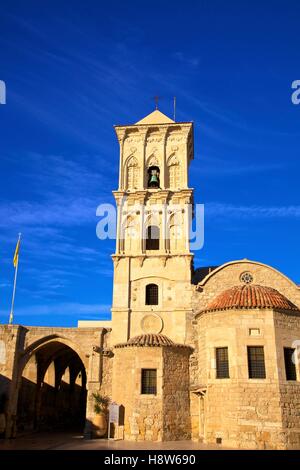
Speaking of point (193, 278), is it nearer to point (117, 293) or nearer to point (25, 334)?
point (117, 293)

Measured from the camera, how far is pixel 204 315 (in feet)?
71.1

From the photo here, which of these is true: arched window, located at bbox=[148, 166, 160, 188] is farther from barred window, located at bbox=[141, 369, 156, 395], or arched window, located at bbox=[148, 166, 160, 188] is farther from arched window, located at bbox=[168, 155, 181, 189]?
barred window, located at bbox=[141, 369, 156, 395]

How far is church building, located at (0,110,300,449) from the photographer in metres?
18.8

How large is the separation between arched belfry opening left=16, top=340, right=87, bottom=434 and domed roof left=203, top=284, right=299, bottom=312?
36.8ft

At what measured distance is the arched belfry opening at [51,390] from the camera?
28891 millimetres

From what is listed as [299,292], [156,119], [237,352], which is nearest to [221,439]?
[237,352]

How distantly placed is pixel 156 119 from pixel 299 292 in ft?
51.1

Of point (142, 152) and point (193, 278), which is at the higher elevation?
point (142, 152)

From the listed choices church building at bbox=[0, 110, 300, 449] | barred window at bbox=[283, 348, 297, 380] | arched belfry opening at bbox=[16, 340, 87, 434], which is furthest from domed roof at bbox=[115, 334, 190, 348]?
arched belfry opening at bbox=[16, 340, 87, 434]

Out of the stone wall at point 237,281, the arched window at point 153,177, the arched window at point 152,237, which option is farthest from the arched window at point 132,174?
the stone wall at point 237,281

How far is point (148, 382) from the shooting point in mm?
21797
